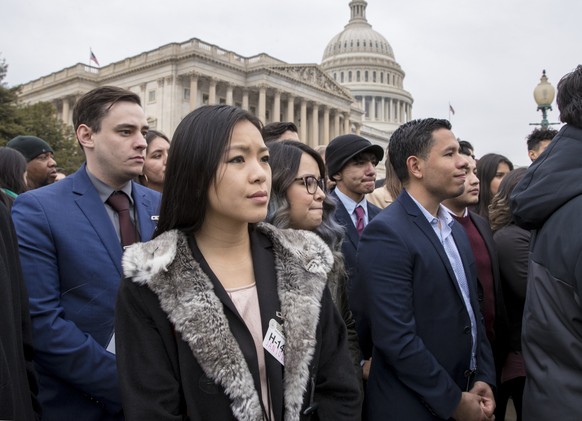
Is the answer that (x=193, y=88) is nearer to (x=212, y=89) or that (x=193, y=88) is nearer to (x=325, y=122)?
(x=212, y=89)

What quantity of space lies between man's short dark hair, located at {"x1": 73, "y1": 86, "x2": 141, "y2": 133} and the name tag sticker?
2.13 m

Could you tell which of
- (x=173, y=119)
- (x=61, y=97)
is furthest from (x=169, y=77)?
(x=61, y=97)

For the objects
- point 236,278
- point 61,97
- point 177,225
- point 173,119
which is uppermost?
point 61,97

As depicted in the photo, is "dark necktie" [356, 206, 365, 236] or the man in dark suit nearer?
the man in dark suit

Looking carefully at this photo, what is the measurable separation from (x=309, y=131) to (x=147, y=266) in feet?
208

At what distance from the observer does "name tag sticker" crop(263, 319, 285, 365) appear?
8.03 feet

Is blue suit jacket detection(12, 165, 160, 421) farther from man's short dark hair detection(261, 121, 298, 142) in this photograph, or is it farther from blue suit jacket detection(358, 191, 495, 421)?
man's short dark hair detection(261, 121, 298, 142)

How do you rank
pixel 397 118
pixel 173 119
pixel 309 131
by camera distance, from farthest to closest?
pixel 397 118, pixel 309 131, pixel 173 119

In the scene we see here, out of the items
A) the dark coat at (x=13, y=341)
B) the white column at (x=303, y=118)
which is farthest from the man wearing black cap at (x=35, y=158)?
the white column at (x=303, y=118)

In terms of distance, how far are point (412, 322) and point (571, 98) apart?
5.29 feet

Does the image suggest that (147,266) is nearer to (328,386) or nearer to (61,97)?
(328,386)

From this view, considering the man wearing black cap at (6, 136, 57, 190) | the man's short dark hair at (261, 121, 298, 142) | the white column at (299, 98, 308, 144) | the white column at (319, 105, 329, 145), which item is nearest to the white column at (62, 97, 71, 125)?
the white column at (299, 98, 308, 144)

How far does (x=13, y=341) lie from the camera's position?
2512mm

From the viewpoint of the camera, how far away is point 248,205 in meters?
2.54
